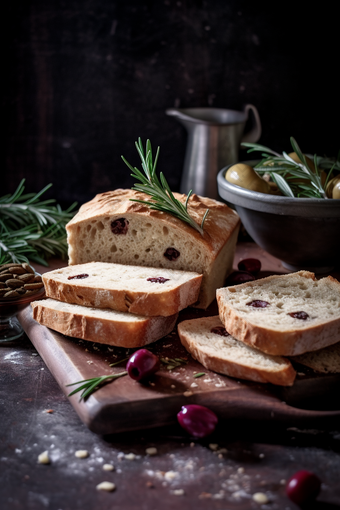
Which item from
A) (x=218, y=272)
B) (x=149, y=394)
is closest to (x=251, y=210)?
(x=218, y=272)

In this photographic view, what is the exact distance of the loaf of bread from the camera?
2.66m

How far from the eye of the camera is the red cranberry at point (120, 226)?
2758mm

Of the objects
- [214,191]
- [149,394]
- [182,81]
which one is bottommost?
[149,394]

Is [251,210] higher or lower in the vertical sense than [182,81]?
lower

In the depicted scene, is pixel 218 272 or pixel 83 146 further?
pixel 83 146

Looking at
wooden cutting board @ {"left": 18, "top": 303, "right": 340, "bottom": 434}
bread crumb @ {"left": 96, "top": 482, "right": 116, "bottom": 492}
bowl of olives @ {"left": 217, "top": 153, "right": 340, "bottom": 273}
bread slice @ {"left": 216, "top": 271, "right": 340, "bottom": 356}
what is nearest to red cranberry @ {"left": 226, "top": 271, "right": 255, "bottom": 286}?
bowl of olives @ {"left": 217, "top": 153, "right": 340, "bottom": 273}

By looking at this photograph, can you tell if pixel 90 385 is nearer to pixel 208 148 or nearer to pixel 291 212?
pixel 291 212

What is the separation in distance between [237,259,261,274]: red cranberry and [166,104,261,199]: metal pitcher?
2.76 feet

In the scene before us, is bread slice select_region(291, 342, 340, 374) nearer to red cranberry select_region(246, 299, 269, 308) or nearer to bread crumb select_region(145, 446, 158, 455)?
red cranberry select_region(246, 299, 269, 308)

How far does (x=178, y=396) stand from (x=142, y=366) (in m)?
0.17

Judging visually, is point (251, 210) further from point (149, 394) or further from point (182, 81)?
point (182, 81)

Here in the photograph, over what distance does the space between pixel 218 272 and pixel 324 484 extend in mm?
1356

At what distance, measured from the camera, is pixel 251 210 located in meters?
2.85

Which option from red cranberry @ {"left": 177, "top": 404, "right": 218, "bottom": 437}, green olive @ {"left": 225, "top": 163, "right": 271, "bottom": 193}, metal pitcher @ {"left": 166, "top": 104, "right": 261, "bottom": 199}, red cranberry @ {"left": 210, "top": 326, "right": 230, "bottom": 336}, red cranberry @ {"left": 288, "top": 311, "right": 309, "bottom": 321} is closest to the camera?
red cranberry @ {"left": 177, "top": 404, "right": 218, "bottom": 437}
